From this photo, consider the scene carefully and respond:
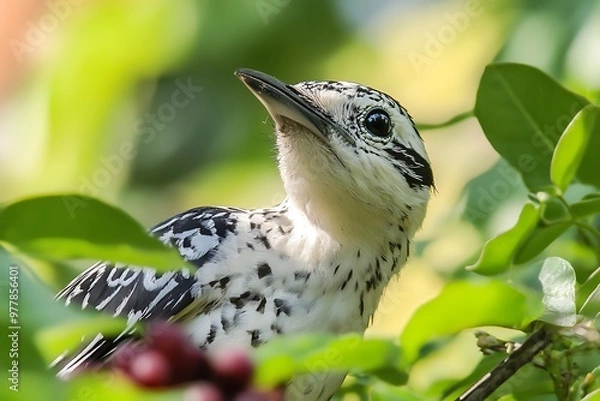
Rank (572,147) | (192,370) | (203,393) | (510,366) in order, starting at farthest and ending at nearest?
(572,147) → (510,366) → (192,370) → (203,393)

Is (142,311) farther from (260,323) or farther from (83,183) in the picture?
(83,183)

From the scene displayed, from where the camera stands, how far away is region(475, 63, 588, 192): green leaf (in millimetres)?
2500

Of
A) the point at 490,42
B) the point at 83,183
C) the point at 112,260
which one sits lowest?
the point at 490,42

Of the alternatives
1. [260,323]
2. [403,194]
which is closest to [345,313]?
[260,323]

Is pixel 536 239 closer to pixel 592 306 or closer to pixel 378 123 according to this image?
pixel 592 306

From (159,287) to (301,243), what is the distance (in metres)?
0.43

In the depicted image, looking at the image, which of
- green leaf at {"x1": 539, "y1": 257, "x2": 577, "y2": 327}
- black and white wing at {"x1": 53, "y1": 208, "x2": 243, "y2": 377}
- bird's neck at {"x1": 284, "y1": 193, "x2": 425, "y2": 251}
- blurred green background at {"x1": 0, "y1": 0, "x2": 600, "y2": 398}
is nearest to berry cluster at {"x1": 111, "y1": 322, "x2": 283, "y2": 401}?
green leaf at {"x1": 539, "y1": 257, "x2": 577, "y2": 327}

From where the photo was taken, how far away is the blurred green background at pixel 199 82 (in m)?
4.95

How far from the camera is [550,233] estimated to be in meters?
2.26

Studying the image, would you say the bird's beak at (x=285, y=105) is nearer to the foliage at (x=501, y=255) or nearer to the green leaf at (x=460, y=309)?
the foliage at (x=501, y=255)

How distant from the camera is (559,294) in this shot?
1.87 meters

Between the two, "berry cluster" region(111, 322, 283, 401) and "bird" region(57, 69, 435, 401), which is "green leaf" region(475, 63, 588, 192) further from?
"berry cluster" region(111, 322, 283, 401)

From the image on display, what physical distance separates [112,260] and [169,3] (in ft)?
12.7

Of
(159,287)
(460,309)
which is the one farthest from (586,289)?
(159,287)
